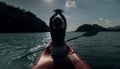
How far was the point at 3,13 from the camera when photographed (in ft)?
411

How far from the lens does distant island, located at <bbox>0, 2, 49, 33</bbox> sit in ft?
394

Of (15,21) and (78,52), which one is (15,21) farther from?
Answer: (78,52)

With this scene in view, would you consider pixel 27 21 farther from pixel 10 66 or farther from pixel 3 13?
pixel 10 66

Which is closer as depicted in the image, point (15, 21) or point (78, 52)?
point (78, 52)

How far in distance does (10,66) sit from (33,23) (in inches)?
5675

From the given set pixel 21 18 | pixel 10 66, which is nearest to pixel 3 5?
pixel 21 18

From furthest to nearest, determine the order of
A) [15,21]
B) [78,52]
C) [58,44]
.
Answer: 1. [15,21]
2. [78,52]
3. [58,44]

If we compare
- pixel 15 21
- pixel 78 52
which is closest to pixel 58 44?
pixel 78 52

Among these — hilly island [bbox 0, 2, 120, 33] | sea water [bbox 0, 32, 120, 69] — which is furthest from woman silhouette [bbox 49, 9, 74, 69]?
hilly island [bbox 0, 2, 120, 33]

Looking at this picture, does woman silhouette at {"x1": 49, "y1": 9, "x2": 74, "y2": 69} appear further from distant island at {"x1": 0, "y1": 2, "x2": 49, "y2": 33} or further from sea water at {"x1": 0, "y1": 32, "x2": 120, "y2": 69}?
distant island at {"x1": 0, "y1": 2, "x2": 49, "y2": 33}

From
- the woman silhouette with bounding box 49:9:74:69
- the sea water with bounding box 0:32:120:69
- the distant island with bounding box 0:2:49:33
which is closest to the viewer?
the woman silhouette with bounding box 49:9:74:69

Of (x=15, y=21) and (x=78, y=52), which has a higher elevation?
(x=15, y=21)

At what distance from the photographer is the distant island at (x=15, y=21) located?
120 metres

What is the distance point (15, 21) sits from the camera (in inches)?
5167
